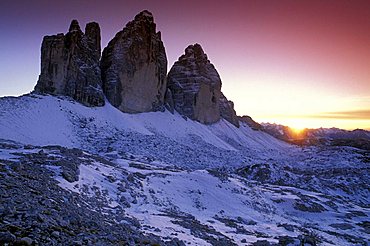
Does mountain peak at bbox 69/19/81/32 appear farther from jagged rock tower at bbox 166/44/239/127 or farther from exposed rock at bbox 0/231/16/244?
exposed rock at bbox 0/231/16/244

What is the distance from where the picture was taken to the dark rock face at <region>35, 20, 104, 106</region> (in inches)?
2173

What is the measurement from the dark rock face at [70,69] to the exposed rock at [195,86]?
29207mm

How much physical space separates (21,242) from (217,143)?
6920 centimetres

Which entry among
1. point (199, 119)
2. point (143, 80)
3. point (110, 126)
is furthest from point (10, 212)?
point (199, 119)

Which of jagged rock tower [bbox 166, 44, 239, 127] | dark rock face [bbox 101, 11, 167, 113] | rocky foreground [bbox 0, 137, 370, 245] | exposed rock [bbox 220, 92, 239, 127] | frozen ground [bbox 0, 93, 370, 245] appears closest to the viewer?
rocky foreground [bbox 0, 137, 370, 245]

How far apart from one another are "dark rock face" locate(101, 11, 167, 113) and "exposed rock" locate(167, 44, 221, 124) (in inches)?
407

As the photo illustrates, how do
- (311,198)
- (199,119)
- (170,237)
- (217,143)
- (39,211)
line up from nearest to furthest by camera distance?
1. (39,211)
2. (170,237)
3. (311,198)
4. (217,143)
5. (199,119)

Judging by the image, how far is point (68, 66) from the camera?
5641 cm

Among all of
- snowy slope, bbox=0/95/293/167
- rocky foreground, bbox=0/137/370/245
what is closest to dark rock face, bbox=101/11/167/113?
snowy slope, bbox=0/95/293/167

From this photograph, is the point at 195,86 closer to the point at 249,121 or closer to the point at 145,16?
the point at 145,16

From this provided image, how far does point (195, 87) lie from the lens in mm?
87562

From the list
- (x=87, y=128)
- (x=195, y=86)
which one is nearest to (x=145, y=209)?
(x=87, y=128)

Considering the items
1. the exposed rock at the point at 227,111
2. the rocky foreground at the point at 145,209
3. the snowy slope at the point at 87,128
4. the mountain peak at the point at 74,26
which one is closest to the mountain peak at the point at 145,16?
the mountain peak at the point at 74,26

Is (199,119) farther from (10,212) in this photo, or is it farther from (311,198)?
(10,212)
